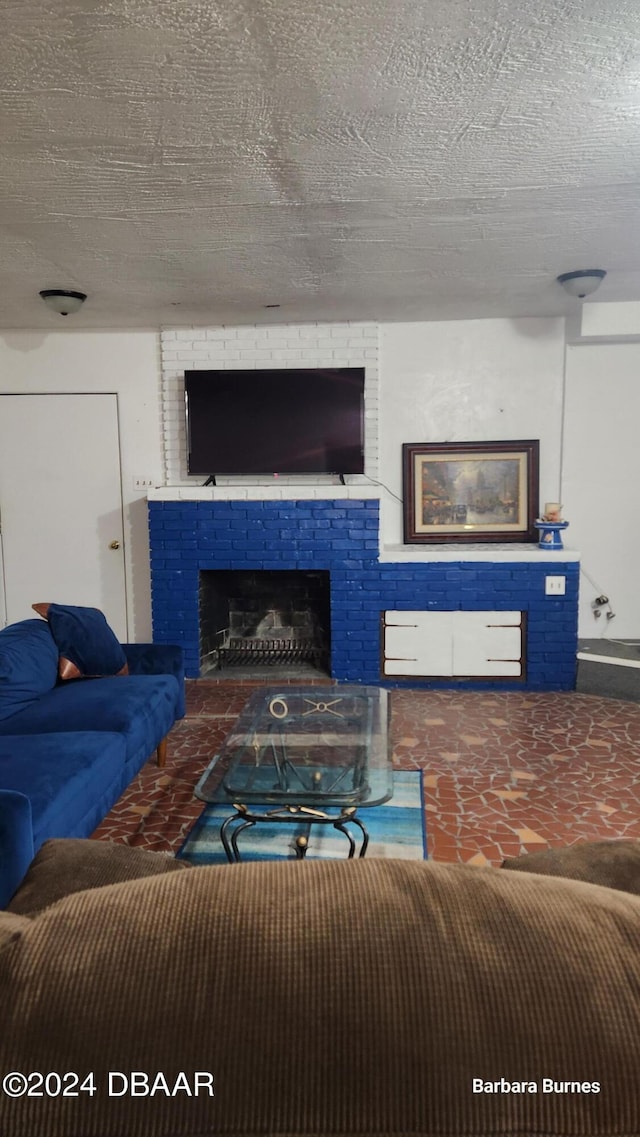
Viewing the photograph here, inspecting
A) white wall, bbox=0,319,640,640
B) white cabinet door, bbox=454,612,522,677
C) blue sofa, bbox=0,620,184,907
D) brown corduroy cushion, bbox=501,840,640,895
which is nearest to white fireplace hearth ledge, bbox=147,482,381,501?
white wall, bbox=0,319,640,640

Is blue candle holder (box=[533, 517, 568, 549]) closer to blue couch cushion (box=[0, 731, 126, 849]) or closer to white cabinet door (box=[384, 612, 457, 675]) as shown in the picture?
white cabinet door (box=[384, 612, 457, 675])

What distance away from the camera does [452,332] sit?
4762 millimetres

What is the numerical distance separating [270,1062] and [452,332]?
480cm

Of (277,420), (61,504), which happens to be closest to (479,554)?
(277,420)

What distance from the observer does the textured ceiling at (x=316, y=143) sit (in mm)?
1671

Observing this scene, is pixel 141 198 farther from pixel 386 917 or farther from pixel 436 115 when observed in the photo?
pixel 386 917

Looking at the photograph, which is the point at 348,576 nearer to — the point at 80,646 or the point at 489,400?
the point at 489,400

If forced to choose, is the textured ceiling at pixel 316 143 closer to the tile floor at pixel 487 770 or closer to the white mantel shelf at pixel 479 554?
the white mantel shelf at pixel 479 554

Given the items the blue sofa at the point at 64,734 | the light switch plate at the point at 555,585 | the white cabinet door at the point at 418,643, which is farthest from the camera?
the white cabinet door at the point at 418,643

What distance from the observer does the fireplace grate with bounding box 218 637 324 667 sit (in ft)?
16.6

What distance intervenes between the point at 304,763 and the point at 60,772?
84cm

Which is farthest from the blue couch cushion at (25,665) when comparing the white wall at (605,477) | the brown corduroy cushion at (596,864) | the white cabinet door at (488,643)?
the white wall at (605,477)

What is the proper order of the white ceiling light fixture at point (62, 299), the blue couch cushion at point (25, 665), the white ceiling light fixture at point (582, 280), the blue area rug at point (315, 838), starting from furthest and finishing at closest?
the white ceiling light fixture at point (62, 299)
the white ceiling light fixture at point (582, 280)
the blue couch cushion at point (25, 665)
the blue area rug at point (315, 838)

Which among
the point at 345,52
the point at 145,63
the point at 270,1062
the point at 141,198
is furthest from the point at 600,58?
the point at 270,1062
